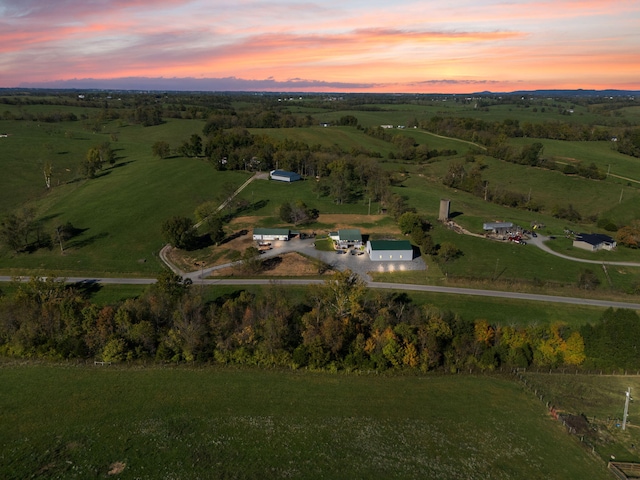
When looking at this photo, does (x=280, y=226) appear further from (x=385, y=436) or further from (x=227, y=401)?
(x=385, y=436)

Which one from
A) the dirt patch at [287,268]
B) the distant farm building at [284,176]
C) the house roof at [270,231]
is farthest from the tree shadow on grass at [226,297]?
the distant farm building at [284,176]

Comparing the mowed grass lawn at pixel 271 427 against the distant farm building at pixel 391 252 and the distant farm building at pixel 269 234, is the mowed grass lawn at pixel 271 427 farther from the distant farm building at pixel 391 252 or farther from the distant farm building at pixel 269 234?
the distant farm building at pixel 269 234

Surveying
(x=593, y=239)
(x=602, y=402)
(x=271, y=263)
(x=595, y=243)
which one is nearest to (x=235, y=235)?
(x=271, y=263)

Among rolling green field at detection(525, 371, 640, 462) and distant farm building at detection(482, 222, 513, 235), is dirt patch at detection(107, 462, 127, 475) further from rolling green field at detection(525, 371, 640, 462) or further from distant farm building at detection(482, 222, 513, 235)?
distant farm building at detection(482, 222, 513, 235)

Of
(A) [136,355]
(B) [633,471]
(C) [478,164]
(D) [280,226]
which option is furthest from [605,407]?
(C) [478,164]

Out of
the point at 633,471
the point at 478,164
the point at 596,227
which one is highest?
the point at 478,164
